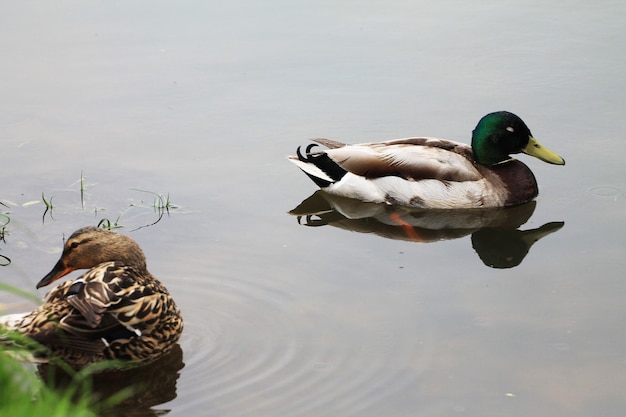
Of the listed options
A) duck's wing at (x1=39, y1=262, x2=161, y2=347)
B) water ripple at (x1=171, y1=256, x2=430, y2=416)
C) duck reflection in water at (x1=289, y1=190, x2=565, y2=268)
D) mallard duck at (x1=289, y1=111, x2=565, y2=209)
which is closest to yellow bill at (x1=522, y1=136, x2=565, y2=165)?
mallard duck at (x1=289, y1=111, x2=565, y2=209)

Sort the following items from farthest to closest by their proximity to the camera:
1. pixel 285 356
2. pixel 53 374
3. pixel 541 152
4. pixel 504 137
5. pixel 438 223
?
pixel 504 137 < pixel 541 152 < pixel 438 223 < pixel 285 356 < pixel 53 374

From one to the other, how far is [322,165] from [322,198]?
26cm

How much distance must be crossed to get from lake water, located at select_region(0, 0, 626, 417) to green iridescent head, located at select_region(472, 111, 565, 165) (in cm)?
31

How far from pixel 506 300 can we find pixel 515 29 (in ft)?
16.7

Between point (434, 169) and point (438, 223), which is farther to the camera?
point (434, 169)

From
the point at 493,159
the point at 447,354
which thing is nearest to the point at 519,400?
the point at 447,354

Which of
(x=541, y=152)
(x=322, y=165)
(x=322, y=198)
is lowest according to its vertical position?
(x=322, y=198)

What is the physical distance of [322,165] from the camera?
855 centimetres

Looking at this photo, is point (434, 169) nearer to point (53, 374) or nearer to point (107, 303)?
point (107, 303)

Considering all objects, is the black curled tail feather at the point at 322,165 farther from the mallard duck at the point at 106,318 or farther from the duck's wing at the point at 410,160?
the mallard duck at the point at 106,318

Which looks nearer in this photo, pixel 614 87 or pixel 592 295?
pixel 592 295

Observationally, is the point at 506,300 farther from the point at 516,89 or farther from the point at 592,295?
the point at 516,89

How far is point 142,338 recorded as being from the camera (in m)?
5.55

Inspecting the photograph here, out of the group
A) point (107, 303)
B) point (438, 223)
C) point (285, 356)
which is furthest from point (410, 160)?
point (107, 303)
